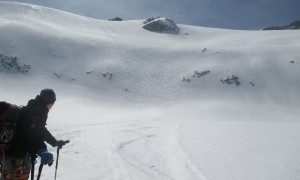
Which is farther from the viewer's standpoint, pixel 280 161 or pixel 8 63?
pixel 8 63

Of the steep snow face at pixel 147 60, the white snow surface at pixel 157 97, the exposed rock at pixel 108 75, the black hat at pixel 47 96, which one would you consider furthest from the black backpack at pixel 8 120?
the exposed rock at pixel 108 75

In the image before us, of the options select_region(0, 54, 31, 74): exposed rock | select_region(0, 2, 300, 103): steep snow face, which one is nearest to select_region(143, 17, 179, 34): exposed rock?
select_region(0, 2, 300, 103): steep snow face

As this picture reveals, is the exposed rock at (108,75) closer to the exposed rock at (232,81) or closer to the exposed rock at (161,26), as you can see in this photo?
the exposed rock at (232,81)

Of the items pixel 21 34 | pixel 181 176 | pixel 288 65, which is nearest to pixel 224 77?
pixel 288 65

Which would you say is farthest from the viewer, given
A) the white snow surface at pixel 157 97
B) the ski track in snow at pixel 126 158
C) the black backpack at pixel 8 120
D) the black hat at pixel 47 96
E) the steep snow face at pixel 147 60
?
the steep snow face at pixel 147 60

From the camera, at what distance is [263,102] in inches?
1436

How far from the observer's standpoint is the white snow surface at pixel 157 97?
9195 millimetres

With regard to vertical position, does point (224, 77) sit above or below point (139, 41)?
below

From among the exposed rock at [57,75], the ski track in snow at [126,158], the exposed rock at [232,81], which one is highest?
the exposed rock at [57,75]

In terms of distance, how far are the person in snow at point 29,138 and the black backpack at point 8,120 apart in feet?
0.16

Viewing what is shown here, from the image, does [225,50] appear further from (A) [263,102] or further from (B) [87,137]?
(B) [87,137]

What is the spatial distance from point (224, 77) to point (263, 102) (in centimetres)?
700

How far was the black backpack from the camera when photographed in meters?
3.70

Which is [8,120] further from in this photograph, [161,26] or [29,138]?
[161,26]
